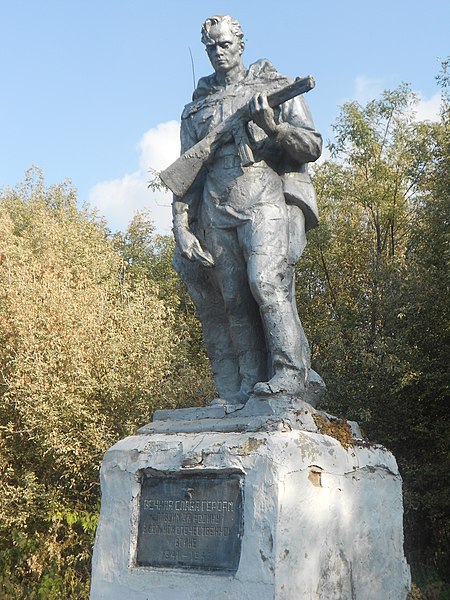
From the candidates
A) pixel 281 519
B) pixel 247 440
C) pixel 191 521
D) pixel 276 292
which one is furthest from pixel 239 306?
pixel 281 519

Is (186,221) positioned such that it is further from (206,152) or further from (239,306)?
(239,306)

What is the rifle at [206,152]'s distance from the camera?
518 centimetres

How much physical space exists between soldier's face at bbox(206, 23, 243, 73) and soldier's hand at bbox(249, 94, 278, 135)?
61 cm

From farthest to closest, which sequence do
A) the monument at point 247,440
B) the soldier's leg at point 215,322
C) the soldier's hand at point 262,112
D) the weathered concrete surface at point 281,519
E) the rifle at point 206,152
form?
the soldier's leg at point 215,322 < the rifle at point 206,152 < the soldier's hand at point 262,112 < the monument at point 247,440 < the weathered concrete surface at point 281,519

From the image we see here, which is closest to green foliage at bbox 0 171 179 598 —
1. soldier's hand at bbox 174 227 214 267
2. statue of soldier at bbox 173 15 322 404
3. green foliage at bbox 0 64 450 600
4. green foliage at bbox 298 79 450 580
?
green foliage at bbox 0 64 450 600

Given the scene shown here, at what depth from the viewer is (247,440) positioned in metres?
4.45

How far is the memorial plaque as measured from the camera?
4.38 meters

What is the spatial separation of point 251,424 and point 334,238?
49.3 ft

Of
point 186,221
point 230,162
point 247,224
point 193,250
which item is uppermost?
point 230,162

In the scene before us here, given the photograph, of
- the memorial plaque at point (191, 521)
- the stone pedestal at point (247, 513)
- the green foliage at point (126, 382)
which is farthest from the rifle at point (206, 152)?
the green foliage at point (126, 382)

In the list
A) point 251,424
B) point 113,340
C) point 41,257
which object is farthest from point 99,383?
point 251,424

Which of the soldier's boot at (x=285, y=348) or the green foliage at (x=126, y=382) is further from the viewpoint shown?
the green foliage at (x=126, y=382)

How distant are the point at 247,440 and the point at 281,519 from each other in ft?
1.54

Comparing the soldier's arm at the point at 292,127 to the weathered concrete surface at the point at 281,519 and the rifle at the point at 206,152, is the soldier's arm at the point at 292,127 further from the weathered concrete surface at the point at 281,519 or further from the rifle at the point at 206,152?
the weathered concrete surface at the point at 281,519
